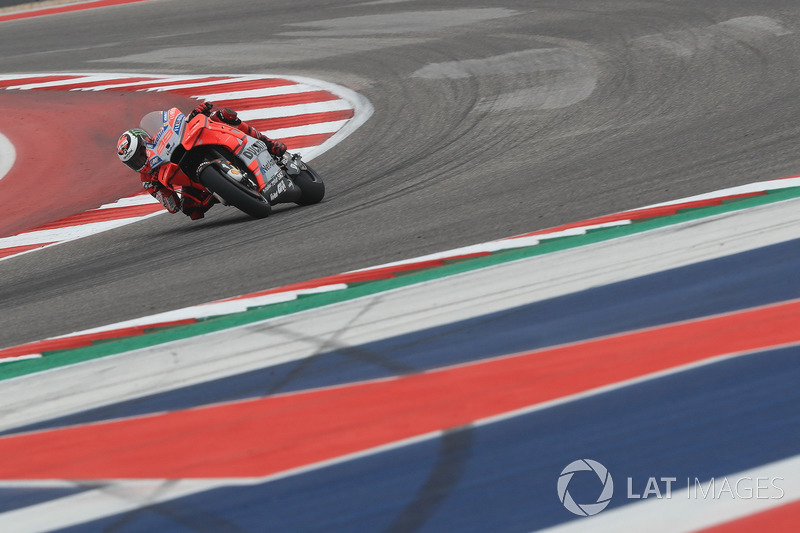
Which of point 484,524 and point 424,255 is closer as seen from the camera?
point 484,524

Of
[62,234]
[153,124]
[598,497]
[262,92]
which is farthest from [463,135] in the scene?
[598,497]

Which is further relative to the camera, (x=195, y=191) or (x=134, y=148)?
(x=195, y=191)

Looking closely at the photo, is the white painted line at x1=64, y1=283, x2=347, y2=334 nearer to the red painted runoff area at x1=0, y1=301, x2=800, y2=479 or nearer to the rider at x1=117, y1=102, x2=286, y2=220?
the red painted runoff area at x1=0, y1=301, x2=800, y2=479

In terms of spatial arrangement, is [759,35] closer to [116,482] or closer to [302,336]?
[302,336]

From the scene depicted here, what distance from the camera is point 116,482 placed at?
391cm

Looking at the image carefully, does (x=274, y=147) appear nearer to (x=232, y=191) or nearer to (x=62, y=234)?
(x=232, y=191)

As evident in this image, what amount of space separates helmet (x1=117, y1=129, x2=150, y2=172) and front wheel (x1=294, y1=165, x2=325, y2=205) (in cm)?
118

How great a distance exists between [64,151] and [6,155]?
743 millimetres

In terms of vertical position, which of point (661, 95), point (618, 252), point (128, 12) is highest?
point (128, 12)

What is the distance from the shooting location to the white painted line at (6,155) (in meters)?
11.1

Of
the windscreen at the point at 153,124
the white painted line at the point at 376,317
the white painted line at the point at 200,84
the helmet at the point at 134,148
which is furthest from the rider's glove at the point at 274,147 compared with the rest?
the white painted line at the point at 200,84

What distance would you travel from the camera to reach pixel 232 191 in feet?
24.3

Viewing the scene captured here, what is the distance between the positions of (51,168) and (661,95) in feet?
21.0

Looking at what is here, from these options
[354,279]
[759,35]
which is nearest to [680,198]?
[354,279]
